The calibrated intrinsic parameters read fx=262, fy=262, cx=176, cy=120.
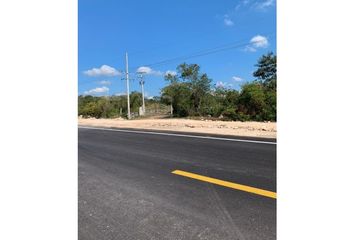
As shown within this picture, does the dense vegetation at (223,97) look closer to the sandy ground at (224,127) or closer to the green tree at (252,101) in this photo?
the green tree at (252,101)

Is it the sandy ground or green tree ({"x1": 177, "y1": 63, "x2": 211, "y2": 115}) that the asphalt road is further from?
green tree ({"x1": 177, "y1": 63, "x2": 211, "y2": 115})

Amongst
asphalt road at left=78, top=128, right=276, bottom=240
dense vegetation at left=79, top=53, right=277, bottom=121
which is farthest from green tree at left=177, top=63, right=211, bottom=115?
asphalt road at left=78, top=128, right=276, bottom=240

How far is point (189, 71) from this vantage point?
2530cm

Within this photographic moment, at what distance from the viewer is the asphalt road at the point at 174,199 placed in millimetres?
2422

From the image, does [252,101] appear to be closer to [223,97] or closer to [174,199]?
[223,97]

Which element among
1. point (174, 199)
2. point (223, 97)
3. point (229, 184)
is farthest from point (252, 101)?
point (174, 199)

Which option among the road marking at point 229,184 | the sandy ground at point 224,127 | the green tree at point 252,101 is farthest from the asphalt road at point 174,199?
the green tree at point 252,101

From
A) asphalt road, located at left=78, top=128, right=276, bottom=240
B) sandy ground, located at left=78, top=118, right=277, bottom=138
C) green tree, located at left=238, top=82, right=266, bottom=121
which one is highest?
green tree, located at left=238, top=82, right=266, bottom=121

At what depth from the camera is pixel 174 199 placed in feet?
10.4

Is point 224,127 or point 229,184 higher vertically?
point 224,127

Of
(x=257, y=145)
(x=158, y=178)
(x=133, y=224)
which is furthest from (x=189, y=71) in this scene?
(x=133, y=224)

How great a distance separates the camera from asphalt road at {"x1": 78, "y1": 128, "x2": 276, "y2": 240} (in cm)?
242

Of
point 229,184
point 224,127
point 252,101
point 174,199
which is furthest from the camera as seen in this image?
point 252,101
